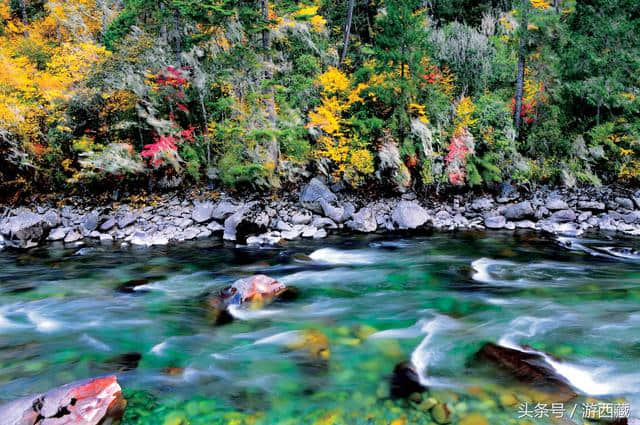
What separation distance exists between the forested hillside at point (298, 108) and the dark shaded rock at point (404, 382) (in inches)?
361

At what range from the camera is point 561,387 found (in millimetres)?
3613

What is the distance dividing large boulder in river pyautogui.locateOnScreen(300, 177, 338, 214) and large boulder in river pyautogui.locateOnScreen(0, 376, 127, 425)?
367 inches

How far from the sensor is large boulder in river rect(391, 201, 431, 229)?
472 inches

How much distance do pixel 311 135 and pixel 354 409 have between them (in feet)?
37.3

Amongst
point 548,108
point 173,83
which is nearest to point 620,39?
point 548,108

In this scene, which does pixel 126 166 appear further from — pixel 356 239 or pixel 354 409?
pixel 354 409

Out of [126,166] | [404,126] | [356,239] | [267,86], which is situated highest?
[267,86]

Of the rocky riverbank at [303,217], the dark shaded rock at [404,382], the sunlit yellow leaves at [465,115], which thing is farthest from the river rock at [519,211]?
the dark shaded rock at [404,382]

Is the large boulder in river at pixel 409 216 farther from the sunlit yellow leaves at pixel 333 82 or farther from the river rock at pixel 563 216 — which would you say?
the sunlit yellow leaves at pixel 333 82

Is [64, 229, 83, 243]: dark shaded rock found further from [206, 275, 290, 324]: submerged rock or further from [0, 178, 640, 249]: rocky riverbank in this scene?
[206, 275, 290, 324]: submerged rock

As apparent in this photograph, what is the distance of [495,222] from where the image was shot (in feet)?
39.4

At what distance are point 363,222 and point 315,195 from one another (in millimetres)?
1926

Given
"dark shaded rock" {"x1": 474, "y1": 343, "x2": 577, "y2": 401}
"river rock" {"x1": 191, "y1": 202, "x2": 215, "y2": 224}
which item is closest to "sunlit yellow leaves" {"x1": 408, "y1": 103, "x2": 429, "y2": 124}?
"river rock" {"x1": 191, "y1": 202, "x2": 215, "y2": 224}

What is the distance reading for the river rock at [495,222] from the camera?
11.9 meters
